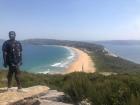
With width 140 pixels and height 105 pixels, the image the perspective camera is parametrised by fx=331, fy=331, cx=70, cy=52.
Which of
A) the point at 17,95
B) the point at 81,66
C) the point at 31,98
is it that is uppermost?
the point at 17,95

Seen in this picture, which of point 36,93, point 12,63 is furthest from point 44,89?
point 12,63

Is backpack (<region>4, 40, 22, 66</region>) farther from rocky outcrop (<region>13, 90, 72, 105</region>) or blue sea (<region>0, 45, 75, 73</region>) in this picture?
blue sea (<region>0, 45, 75, 73</region>)

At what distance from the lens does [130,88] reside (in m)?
7.36

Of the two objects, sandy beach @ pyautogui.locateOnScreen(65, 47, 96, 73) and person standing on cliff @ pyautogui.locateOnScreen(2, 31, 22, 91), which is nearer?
person standing on cliff @ pyautogui.locateOnScreen(2, 31, 22, 91)

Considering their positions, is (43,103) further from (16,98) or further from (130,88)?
(130,88)

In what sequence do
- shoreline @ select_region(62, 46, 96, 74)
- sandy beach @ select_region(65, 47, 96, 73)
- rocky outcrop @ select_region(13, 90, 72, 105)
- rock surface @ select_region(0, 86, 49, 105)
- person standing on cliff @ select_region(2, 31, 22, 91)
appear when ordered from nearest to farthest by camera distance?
rocky outcrop @ select_region(13, 90, 72, 105)
rock surface @ select_region(0, 86, 49, 105)
person standing on cliff @ select_region(2, 31, 22, 91)
shoreline @ select_region(62, 46, 96, 74)
sandy beach @ select_region(65, 47, 96, 73)

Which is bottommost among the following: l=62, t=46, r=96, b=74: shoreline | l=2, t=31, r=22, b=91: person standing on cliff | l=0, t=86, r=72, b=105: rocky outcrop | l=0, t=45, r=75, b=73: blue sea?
l=0, t=45, r=75, b=73: blue sea

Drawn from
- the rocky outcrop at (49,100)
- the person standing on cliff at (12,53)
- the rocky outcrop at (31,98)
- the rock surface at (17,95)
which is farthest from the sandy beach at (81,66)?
the rocky outcrop at (49,100)

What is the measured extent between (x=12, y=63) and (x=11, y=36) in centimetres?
81

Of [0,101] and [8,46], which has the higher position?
[8,46]

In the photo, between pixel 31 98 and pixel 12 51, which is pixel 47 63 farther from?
pixel 31 98

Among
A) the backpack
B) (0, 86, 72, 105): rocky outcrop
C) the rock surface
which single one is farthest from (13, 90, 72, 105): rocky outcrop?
the backpack

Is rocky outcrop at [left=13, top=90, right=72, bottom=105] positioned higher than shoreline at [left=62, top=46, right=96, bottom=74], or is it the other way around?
rocky outcrop at [left=13, top=90, right=72, bottom=105]

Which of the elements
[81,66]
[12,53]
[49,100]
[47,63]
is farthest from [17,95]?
[47,63]
